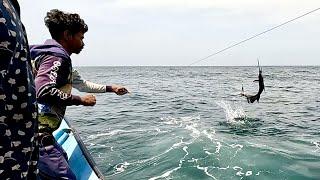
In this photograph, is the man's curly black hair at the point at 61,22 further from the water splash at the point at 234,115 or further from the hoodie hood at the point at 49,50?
the water splash at the point at 234,115

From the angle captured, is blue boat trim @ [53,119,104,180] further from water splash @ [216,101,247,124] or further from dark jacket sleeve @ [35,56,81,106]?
water splash @ [216,101,247,124]

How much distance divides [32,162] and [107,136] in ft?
30.4

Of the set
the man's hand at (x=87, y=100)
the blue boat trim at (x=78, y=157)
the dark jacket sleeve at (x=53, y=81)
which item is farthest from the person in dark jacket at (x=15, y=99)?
the blue boat trim at (x=78, y=157)

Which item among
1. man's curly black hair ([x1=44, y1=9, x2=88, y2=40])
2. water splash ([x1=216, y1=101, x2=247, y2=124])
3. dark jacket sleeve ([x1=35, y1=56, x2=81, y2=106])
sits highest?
man's curly black hair ([x1=44, y1=9, x2=88, y2=40])

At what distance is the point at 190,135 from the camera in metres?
10.5

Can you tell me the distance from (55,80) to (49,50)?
11.7 inches

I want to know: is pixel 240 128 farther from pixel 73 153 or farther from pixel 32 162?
pixel 32 162

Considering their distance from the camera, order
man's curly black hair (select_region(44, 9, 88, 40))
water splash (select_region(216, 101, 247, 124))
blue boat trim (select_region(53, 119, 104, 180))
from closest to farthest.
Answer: man's curly black hair (select_region(44, 9, 88, 40))
blue boat trim (select_region(53, 119, 104, 180))
water splash (select_region(216, 101, 247, 124))

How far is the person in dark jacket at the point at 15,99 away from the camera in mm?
1359

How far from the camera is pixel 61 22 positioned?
10.5ft

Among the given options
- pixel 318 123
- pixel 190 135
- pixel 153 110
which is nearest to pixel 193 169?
pixel 190 135

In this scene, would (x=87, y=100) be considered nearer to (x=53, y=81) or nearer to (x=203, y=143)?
(x=53, y=81)

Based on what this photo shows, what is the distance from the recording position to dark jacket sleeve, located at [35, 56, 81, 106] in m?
2.76

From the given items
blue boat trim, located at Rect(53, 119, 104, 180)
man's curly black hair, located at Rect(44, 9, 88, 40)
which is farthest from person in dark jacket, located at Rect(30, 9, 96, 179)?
blue boat trim, located at Rect(53, 119, 104, 180)
